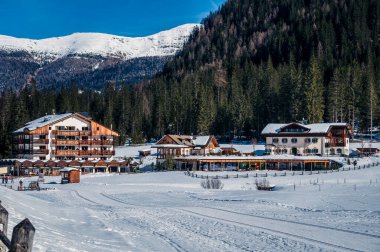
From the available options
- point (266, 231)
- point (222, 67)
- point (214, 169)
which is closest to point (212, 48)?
point (222, 67)

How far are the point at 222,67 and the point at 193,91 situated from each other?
186 ft

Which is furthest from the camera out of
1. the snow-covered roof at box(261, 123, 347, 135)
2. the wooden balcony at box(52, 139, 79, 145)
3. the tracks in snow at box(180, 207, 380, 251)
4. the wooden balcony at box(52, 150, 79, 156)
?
the wooden balcony at box(52, 139, 79, 145)

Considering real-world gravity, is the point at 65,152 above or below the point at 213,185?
above

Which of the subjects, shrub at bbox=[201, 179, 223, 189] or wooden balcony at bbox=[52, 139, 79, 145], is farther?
wooden balcony at bbox=[52, 139, 79, 145]

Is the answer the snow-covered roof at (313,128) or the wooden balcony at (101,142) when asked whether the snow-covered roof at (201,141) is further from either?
the wooden balcony at (101,142)

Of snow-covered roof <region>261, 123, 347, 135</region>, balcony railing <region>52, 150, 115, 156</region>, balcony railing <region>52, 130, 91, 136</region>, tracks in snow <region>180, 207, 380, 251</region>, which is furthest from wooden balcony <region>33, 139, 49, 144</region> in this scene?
Result: tracks in snow <region>180, 207, 380, 251</region>

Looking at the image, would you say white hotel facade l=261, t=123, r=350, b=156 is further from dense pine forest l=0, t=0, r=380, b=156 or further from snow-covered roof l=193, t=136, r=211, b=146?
dense pine forest l=0, t=0, r=380, b=156

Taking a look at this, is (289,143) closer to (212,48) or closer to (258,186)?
(258,186)

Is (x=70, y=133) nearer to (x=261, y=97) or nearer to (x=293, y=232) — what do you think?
(x=261, y=97)

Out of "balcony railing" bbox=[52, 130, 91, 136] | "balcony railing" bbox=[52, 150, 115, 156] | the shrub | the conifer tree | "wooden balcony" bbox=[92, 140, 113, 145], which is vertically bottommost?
the shrub

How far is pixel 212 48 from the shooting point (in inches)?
7869

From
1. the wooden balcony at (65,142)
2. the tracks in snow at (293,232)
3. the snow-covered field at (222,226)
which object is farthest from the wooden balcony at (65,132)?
the tracks in snow at (293,232)

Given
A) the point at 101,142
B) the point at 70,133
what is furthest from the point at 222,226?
the point at 70,133

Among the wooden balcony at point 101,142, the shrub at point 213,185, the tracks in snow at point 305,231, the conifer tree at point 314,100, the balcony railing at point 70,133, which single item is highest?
the conifer tree at point 314,100
